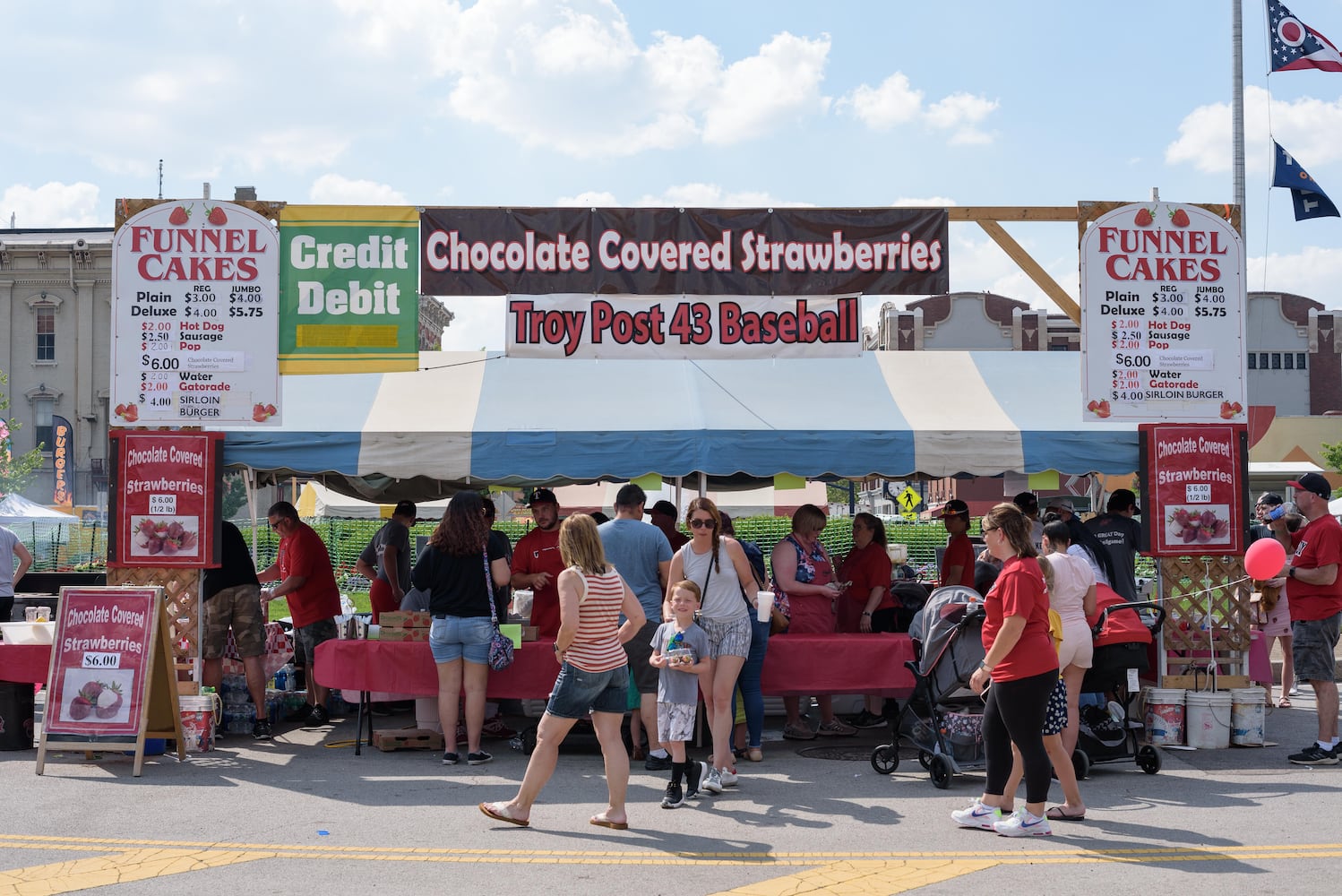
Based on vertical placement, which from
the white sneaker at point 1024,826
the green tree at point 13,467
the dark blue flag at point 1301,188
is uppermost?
the dark blue flag at point 1301,188

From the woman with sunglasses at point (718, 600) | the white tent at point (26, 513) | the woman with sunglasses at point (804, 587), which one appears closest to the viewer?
the woman with sunglasses at point (718, 600)

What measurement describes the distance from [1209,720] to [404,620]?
604 cm

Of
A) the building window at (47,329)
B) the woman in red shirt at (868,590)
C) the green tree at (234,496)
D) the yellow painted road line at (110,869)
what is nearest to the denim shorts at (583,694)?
the yellow painted road line at (110,869)

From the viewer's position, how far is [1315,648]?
351 inches

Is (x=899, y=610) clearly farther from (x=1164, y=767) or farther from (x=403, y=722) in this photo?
(x=403, y=722)

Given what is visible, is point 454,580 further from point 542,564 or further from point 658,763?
point 658,763

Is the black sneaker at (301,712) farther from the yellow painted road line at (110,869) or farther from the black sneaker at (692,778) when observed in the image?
the yellow painted road line at (110,869)

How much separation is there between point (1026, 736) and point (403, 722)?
649cm

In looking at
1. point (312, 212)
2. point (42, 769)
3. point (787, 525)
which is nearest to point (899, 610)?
point (312, 212)

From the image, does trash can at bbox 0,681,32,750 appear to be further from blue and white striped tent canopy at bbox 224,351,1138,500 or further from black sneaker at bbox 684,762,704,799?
black sneaker at bbox 684,762,704,799

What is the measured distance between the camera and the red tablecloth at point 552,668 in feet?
31.0

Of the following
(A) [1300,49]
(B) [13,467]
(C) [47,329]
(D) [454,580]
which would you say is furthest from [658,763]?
(C) [47,329]

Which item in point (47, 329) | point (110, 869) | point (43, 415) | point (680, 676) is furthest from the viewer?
point (43, 415)

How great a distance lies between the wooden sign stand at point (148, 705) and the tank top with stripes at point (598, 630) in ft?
12.0
